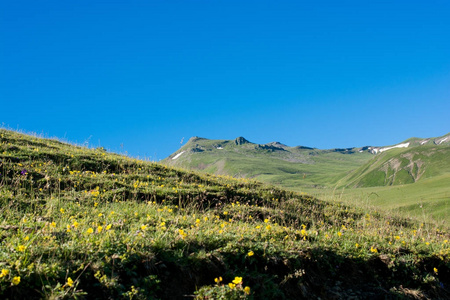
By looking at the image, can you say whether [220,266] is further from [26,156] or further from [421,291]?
[26,156]

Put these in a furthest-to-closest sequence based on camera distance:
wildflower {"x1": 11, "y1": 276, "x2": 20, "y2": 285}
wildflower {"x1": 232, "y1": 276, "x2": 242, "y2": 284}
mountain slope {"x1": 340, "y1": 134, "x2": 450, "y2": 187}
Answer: mountain slope {"x1": 340, "y1": 134, "x2": 450, "y2": 187} < wildflower {"x1": 232, "y1": 276, "x2": 242, "y2": 284} < wildflower {"x1": 11, "y1": 276, "x2": 20, "y2": 285}

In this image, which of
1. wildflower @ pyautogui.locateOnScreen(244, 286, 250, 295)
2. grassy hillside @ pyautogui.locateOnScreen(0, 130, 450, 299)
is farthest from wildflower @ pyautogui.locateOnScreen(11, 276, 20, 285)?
wildflower @ pyautogui.locateOnScreen(244, 286, 250, 295)

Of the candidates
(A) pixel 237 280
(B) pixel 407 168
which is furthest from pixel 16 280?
(B) pixel 407 168

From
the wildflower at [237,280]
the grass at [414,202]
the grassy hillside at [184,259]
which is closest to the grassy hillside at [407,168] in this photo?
the grass at [414,202]

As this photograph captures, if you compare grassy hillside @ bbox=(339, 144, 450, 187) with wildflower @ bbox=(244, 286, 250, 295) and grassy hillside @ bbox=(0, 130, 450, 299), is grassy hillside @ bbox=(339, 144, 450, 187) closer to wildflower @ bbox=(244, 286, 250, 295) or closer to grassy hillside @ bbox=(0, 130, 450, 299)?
grassy hillside @ bbox=(0, 130, 450, 299)

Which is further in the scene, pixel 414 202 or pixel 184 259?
pixel 414 202

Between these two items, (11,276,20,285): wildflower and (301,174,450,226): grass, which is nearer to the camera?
(11,276,20,285): wildflower

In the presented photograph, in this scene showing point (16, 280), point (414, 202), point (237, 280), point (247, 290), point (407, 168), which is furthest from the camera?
point (407, 168)

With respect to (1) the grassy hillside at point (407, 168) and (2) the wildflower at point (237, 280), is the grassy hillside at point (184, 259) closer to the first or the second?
(2) the wildflower at point (237, 280)

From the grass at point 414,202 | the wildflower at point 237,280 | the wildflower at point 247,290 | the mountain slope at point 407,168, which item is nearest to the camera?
the wildflower at point 247,290

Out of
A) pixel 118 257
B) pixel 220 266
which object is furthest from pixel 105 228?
pixel 220 266

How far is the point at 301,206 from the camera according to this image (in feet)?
45.0

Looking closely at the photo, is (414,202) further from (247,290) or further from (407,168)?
(407,168)

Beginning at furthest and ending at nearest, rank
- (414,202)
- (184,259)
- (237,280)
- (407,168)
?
1. (407,168)
2. (414,202)
3. (184,259)
4. (237,280)
